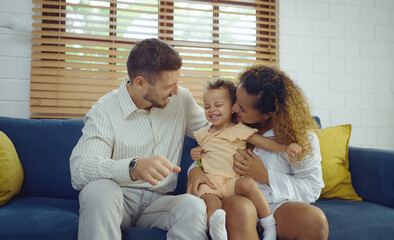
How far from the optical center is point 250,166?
4.63 ft

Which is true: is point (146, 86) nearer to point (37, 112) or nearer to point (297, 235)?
point (297, 235)

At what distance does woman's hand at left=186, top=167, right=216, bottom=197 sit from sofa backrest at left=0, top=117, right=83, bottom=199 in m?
0.67

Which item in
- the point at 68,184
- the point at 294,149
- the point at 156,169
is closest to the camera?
the point at 156,169

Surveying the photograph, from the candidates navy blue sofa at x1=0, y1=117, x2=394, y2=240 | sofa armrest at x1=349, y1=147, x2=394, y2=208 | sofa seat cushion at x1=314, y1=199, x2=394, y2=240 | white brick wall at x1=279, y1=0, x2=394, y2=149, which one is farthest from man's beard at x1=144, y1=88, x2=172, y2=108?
white brick wall at x1=279, y1=0, x2=394, y2=149

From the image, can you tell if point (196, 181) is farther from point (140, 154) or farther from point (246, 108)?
point (246, 108)

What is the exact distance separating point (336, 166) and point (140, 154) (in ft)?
3.52

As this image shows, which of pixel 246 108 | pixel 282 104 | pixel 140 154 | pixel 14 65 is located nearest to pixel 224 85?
pixel 246 108

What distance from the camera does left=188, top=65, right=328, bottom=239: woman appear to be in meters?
1.36

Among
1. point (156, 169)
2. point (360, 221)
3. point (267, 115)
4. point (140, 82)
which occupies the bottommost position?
point (360, 221)

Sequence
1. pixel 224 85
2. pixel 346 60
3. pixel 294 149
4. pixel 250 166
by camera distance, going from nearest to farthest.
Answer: pixel 294 149 → pixel 250 166 → pixel 224 85 → pixel 346 60

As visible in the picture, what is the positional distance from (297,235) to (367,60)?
227cm

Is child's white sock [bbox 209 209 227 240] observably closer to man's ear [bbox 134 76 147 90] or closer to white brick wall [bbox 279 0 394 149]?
man's ear [bbox 134 76 147 90]

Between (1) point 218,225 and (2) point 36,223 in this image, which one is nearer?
(1) point 218,225

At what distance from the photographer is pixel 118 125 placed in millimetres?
1423
